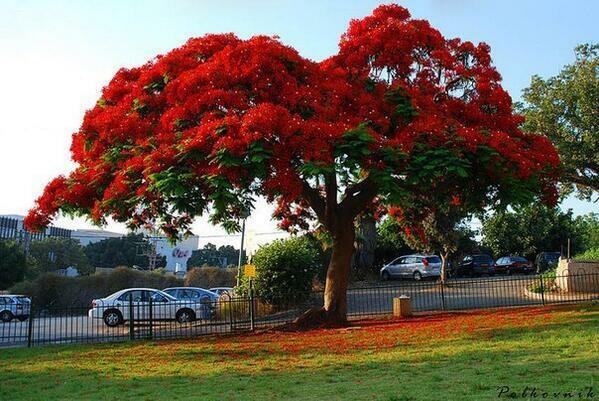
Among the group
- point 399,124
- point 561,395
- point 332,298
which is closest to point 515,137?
point 399,124

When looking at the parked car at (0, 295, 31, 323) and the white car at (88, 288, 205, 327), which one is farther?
the parked car at (0, 295, 31, 323)

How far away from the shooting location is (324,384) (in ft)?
25.5

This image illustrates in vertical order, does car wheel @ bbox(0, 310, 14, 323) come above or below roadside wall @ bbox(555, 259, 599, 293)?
below

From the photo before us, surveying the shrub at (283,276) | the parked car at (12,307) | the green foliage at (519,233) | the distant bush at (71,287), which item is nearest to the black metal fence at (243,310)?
the shrub at (283,276)

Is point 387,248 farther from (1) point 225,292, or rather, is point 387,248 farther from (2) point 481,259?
(1) point 225,292

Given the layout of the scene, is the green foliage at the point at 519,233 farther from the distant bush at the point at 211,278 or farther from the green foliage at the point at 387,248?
Result: the distant bush at the point at 211,278

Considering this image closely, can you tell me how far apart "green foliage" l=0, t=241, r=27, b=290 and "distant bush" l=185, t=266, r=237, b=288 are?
20256mm

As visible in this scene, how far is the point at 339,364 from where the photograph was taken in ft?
31.0

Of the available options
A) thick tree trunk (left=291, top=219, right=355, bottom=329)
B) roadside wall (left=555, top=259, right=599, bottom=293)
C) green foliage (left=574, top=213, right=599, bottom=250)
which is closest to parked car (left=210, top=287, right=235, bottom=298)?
thick tree trunk (left=291, top=219, right=355, bottom=329)

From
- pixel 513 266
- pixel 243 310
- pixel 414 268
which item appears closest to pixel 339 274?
pixel 243 310

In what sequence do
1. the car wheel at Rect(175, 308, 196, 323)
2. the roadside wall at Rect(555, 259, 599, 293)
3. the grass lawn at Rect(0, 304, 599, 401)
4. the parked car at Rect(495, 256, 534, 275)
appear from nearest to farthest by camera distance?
the grass lawn at Rect(0, 304, 599, 401) → the car wheel at Rect(175, 308, 196, 323) → the roadside wall at Rect(555, 259, 599, 293) → the parked car at Rect(495, 256, 534, 275)

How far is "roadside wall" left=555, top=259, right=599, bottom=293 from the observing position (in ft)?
71.3

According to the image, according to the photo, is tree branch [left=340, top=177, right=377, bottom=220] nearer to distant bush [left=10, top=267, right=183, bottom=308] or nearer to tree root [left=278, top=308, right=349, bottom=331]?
tree root [left=278, top=308, right=349, bottom=331]

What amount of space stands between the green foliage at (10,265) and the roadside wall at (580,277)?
41831mm
